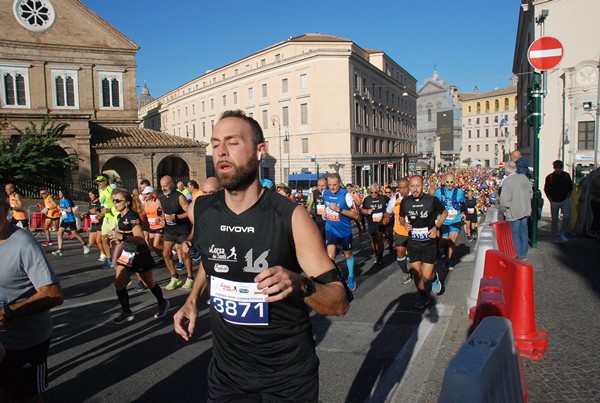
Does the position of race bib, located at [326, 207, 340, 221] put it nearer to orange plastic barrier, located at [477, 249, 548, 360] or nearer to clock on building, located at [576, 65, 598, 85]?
orange plastic barrier, located at [477, 249, 548, 360]

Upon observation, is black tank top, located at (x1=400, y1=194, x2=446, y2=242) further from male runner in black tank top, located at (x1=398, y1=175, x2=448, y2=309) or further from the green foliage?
the green foliage

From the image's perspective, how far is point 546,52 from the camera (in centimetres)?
948

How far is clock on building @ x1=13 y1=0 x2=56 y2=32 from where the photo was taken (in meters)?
29.7

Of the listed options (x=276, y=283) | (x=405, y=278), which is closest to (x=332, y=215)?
(x=405, y=278)

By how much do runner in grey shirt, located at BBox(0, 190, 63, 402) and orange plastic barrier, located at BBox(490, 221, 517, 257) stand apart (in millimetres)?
6631

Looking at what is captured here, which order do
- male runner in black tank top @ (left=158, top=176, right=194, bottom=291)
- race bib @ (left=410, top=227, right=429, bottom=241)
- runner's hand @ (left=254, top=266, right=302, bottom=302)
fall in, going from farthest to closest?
male runner in black tank top @ (left=158, top=176, right=194, bottom=291), race bib @ (left=410, top=227, right=429, bottom=241), runner's hand @ (left=254, top=266, right=302, bottom=302)

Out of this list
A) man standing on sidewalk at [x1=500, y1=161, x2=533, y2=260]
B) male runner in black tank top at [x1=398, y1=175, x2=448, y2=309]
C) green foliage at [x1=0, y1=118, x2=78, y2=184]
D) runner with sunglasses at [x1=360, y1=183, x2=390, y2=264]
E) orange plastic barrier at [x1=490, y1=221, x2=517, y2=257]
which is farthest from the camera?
green foliage at [x1=0, y1=118, x2=78, y2=184]

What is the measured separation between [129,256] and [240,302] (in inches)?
186

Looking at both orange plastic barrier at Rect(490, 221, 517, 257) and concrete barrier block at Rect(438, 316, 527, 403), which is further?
orange plastic barrier at Rect(490, 221, 517, 257)

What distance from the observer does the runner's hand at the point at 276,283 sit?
6.09 feet

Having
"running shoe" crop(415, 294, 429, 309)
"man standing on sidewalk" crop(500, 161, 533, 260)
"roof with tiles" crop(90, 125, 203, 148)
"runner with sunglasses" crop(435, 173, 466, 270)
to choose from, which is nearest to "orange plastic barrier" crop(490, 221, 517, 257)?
"man standing on sidewalk" crop(500, 161, 533, 260)

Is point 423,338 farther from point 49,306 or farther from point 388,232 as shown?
point 388,232

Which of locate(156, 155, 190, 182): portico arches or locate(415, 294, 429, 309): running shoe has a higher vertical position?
locate(156, 155, 190, 182): portico arches

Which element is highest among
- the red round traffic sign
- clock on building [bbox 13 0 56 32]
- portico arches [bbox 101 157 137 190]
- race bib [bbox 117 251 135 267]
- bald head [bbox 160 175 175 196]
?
clock on building [bbox 13 0 56 32]
